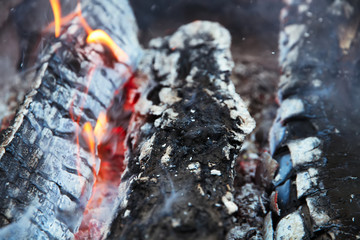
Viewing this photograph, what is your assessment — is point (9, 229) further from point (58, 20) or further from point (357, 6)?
point (357, 6)

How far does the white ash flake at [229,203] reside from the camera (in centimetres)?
122

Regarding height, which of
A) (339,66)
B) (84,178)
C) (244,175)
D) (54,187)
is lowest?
(54,187)

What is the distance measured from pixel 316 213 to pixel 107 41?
1.80m

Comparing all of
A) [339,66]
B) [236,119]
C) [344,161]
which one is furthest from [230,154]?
[339,66]

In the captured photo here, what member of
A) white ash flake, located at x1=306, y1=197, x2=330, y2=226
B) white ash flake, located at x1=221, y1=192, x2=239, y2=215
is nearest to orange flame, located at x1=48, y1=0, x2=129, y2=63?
white ash flake, located at x1=221, y1=192, x2=239, y2=215

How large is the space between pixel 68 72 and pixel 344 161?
6.08 feet

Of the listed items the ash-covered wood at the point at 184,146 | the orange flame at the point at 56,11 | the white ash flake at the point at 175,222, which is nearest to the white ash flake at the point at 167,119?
the ash-covered wood at the point at 184,146

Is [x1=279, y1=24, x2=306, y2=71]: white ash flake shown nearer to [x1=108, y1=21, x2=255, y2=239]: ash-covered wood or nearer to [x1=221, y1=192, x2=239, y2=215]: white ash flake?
[x1=108, y1=21, x2=255, y2=239]: ash-covered wood

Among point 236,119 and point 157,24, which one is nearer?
point 236,119

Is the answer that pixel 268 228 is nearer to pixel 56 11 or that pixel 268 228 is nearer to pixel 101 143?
pixel 101 143

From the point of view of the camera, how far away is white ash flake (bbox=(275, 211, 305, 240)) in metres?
1.41

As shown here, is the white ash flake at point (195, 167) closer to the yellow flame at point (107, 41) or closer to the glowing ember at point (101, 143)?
the glowing ember at point (101, 143)

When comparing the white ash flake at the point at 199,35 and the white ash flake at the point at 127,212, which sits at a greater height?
the white ash flake at the point at 199,35

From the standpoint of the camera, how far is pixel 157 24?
2.60 m
